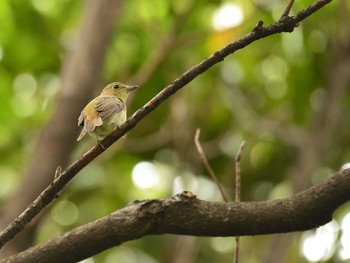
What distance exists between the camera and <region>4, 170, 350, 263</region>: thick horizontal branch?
230 centimetres

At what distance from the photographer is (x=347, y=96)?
19.0 feet

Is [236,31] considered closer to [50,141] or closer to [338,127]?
[338,127]

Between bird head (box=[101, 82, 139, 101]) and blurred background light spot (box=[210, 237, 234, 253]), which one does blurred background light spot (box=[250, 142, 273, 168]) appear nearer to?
blurred background light spot (box=[210, 237, 234, 253])

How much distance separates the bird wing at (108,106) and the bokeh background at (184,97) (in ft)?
6.50

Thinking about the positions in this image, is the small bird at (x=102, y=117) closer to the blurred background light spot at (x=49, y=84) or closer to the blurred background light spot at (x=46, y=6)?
the blurred background light spot at (x=46, y=6)

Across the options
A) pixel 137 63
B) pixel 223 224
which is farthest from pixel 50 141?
pixel 223 224

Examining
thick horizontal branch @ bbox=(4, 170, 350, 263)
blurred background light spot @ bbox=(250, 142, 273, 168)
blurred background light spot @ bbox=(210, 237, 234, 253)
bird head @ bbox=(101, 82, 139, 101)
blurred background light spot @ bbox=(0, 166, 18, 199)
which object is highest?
blurred background light spot @ bbox=(0, 166, 18, 199)

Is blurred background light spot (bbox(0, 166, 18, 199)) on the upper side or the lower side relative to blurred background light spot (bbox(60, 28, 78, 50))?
lower

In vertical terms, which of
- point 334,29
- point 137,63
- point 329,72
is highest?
point 137,63

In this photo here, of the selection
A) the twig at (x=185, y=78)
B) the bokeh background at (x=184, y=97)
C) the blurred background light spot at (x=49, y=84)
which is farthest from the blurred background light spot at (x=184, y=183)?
the twig at (x=185, y=78)

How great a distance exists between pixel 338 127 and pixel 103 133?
3.04m

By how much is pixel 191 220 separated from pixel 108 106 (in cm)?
71

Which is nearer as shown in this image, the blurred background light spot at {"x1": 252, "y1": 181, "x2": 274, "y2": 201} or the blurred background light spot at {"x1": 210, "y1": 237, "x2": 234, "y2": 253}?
the blurred background light spot at {"x1": 252, "y1": 181, "x2": 274, "y2": 201}

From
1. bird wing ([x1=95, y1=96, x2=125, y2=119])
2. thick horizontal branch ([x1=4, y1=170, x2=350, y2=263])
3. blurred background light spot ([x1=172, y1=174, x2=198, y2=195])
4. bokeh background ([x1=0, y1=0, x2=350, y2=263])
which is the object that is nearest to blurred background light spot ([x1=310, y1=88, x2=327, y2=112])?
bokeh background ([x1=0, y1=0, x2=350, y2=263])
